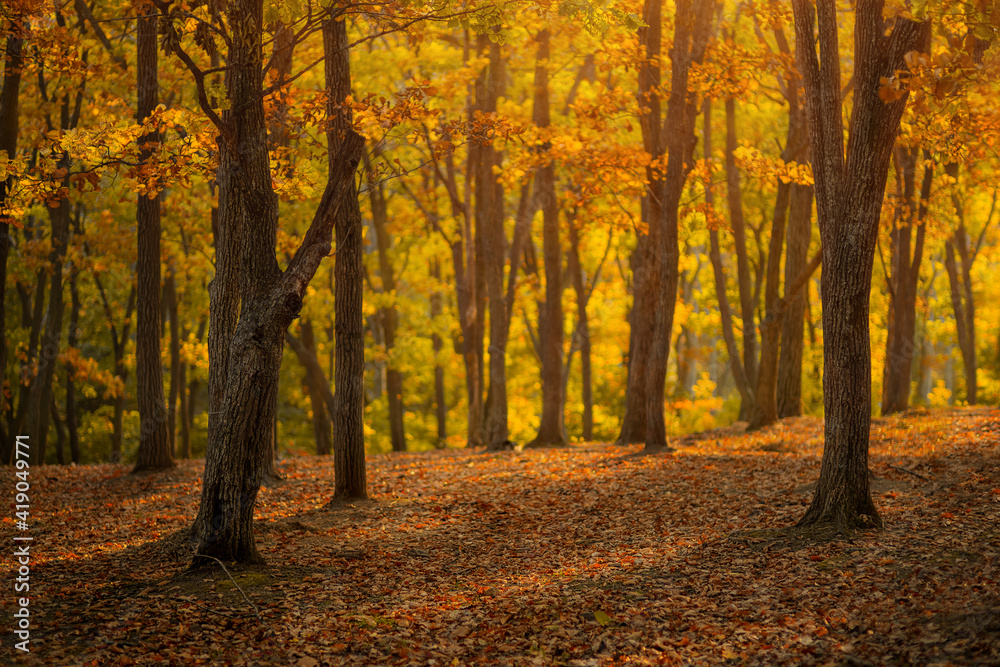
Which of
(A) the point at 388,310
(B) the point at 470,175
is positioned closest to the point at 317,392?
(A) the point at 388,310

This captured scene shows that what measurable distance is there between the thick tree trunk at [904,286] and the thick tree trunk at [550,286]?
754 centimetres

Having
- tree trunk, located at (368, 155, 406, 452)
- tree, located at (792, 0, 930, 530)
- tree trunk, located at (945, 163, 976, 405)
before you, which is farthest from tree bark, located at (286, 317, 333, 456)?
tree trunk, located at (945, 163, 976, 405)

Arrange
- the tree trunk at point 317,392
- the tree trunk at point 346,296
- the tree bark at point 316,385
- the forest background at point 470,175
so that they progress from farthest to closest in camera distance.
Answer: the tree trunk at point 317,392 < the tree bark at point 316,385 < the tree trunk at point 346,296 < the forest background at point 470,175

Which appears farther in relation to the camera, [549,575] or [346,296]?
[346,296]

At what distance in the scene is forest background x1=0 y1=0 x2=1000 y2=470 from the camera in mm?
8375

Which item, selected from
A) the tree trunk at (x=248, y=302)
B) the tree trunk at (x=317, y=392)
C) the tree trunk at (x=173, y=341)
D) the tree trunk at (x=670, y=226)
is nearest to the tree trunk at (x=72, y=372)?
the tree trunk at (x=173, y=341)

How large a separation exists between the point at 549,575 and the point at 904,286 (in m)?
13.9

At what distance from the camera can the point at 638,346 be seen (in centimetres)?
1484

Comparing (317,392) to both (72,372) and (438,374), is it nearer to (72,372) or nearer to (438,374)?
(438,374)

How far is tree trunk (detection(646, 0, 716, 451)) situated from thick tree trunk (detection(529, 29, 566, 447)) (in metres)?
3.32

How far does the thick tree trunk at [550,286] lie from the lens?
16359 mm

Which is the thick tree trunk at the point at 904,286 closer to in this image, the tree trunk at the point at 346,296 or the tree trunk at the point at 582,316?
the tree trunk at the point at 582,316

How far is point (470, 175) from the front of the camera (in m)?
19.3

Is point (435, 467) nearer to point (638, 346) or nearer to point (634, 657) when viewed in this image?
point (638, 346)
